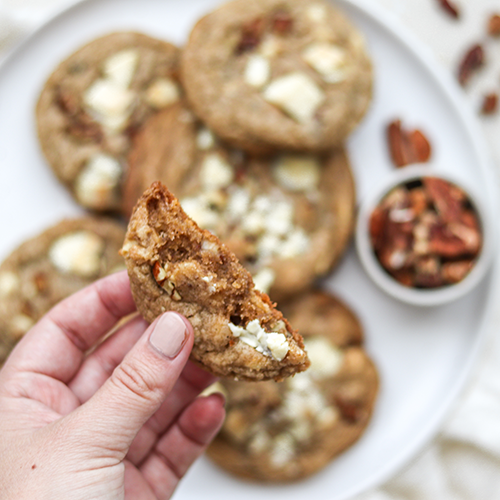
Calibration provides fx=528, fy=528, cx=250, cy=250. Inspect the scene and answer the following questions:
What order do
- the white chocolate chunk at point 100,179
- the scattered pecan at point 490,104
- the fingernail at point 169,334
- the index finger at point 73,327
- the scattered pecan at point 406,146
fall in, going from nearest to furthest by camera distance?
1. the fingernail at point 169,334
2. the index finger at point 73,327
3. the white chocolate chunk at point 100,179
4. the scattered pecan at point 406,146
5. the scattered pecan at point 490,104

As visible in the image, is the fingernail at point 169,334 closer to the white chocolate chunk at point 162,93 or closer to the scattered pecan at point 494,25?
the white chocolate chunk at point 162,93

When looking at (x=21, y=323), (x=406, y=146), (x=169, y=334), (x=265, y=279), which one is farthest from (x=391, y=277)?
(x=21, y=323)

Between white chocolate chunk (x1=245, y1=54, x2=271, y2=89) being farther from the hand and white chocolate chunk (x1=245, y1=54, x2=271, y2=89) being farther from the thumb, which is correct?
the thumb

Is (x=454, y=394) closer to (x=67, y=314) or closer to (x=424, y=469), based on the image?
(x=424, y=469)

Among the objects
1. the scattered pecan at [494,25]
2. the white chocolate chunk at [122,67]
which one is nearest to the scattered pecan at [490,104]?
the scattered pecan at [494,25]

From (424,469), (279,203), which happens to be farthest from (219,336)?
(424,469)

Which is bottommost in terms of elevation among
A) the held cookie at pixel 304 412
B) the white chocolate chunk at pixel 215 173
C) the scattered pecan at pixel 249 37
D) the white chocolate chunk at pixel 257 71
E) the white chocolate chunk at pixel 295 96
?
the held cookie at pixel 304 412
